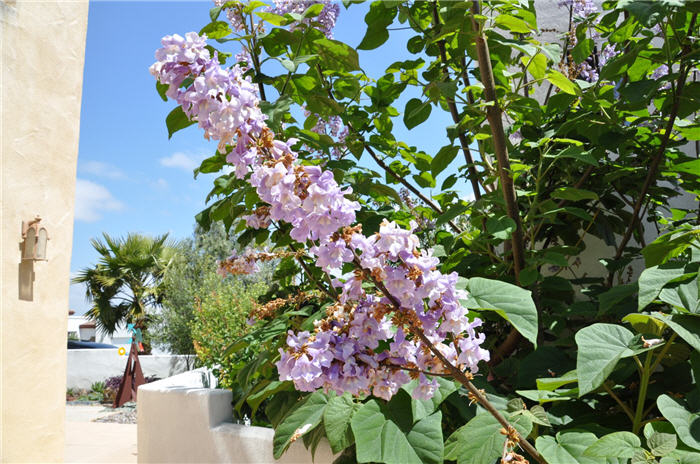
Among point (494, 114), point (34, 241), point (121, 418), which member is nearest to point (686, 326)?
point (494, 114)

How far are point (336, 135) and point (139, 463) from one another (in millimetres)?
2288

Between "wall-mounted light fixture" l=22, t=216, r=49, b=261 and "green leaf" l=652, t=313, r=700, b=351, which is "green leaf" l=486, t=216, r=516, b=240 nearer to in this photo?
"green leaf" l=652, t=313, r=700, b=351

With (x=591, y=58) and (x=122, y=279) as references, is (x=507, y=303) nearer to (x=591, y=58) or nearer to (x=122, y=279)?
(x=591, y=58)

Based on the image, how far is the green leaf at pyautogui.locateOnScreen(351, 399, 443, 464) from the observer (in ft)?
3.54

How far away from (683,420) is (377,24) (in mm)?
1342

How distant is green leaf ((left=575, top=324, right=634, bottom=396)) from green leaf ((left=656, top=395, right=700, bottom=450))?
4.9 inches

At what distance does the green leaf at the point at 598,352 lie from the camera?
88 cm

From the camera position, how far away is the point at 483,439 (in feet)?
3.04

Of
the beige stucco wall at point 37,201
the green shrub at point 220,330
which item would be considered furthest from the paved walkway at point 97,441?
the green shrub at point 220,330

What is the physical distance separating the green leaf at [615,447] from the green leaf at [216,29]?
1.45 m

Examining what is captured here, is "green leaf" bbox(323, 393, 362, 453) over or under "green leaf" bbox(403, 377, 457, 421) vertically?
under

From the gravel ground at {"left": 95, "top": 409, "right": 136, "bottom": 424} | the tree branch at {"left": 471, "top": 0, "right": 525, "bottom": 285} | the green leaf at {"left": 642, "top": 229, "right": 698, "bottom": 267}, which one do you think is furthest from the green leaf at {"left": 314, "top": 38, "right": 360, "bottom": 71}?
the gravel ground at {"left": 95, "top": 409, "right": 136, "bottom": 424}

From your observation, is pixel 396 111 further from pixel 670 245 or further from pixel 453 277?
pixel 453 277

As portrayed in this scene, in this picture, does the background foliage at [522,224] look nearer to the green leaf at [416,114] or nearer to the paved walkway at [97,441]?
the green leaf at [416,114]
